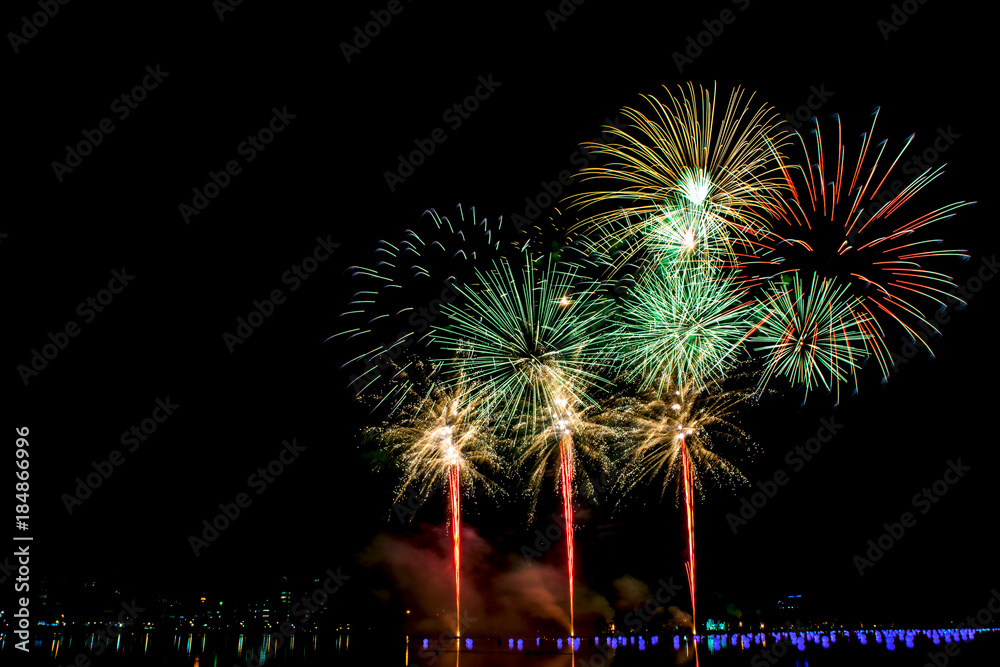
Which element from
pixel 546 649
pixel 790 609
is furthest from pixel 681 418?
pixel 790 609

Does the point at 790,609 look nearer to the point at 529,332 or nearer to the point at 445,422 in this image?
the point at 445,422

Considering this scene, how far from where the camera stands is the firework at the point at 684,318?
1747cm

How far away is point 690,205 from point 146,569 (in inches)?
2065

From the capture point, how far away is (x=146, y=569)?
52438mm

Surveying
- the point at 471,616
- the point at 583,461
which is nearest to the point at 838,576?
the point at 471,616

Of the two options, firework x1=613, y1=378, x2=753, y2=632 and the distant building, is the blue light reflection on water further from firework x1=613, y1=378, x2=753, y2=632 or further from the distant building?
firework x1=613, y1=378, x2=753, y2=632

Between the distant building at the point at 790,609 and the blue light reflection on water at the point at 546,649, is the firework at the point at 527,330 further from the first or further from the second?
the distant building at the point at 790,609

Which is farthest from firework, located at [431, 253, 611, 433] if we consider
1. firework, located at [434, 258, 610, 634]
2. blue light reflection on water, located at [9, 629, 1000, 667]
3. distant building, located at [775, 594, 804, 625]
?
distant building, located at [775, 594, 804, 625]

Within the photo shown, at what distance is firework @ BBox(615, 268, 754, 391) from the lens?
1747 centimetres

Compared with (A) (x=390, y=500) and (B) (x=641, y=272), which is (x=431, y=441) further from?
(A) (x=390, y=500)
